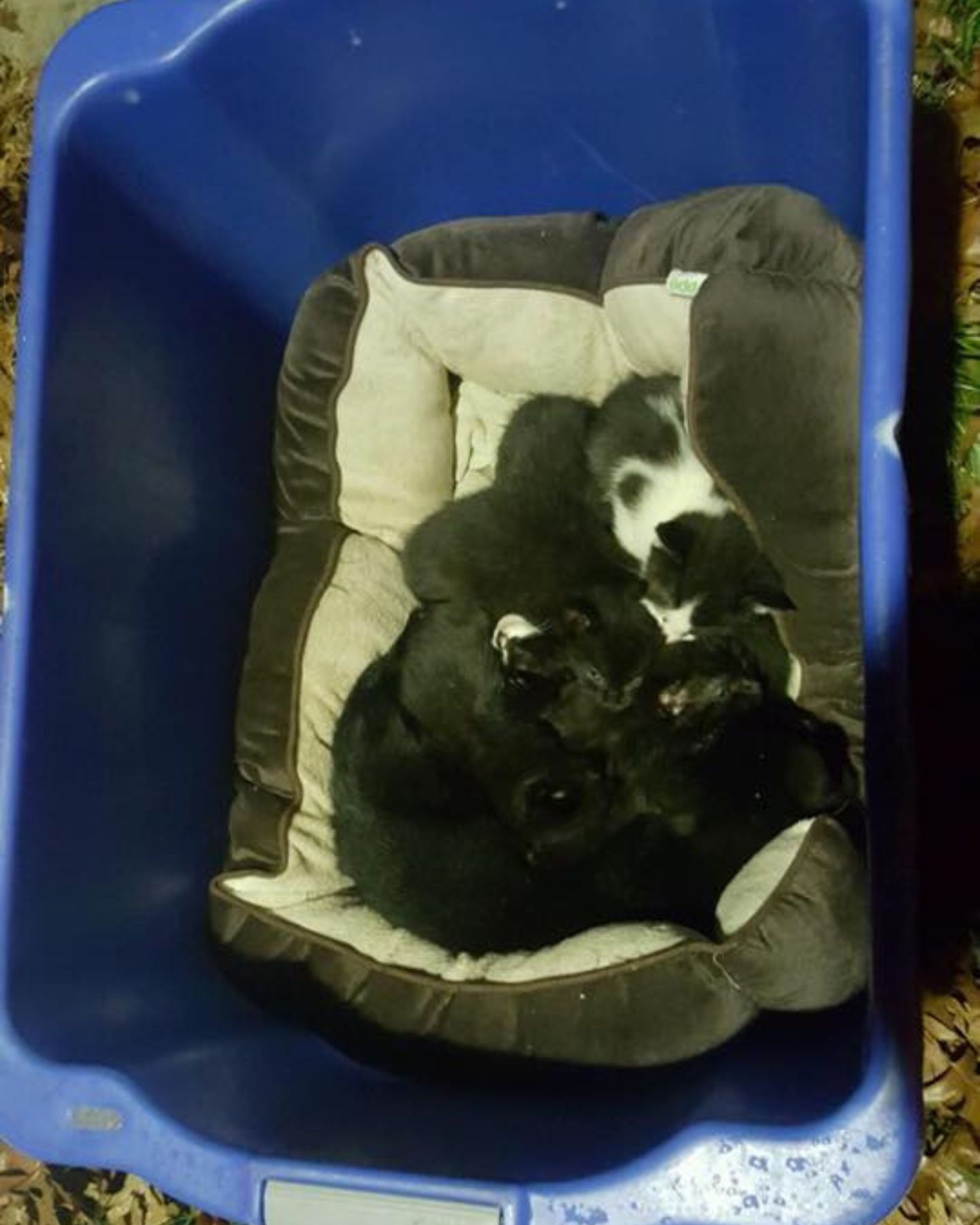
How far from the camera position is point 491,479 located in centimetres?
227

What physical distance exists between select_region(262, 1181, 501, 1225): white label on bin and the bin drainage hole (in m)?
0.20

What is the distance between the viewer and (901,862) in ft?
4.81

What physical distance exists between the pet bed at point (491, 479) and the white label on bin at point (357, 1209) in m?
0.38

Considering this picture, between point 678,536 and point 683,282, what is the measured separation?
14.6 inches

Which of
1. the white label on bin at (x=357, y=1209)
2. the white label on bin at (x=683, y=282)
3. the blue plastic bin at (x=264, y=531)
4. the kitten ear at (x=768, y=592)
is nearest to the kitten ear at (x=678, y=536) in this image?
the kitten ear at (x=768, y=592)

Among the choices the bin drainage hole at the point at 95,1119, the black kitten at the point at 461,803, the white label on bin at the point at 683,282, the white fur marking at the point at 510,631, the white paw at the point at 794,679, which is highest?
the white label on bin at the point at 683,282

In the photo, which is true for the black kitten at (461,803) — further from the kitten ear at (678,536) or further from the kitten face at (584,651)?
the kitten ear at (678,536)

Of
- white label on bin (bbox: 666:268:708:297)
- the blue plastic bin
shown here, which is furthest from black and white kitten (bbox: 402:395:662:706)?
the blue plastic bin

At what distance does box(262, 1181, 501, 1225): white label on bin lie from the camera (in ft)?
4.81

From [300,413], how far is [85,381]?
1.40 ft

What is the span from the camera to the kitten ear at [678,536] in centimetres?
200

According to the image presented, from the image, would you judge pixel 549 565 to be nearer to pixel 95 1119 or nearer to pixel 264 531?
pixel 264 531

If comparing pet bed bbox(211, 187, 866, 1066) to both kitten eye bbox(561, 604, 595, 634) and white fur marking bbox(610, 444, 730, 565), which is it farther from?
kitten eye bbox(561, 604, 595, 634)

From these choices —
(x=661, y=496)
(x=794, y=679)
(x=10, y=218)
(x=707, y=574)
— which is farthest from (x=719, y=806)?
(x=10, y=218)
